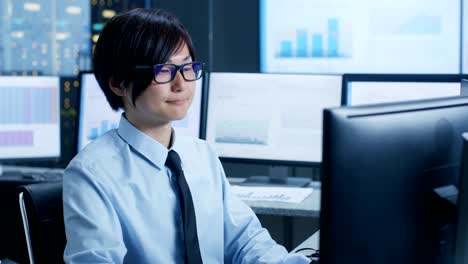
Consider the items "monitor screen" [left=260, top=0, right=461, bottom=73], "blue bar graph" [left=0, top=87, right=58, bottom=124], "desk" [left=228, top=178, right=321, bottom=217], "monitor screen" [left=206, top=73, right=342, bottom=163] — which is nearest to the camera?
"desk" [left=228, top=178, right=321, bottom=217]

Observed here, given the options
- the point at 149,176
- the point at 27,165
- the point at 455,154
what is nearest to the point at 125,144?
the point at 149,176

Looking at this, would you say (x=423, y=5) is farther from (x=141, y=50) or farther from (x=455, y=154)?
(x=455, y=154)

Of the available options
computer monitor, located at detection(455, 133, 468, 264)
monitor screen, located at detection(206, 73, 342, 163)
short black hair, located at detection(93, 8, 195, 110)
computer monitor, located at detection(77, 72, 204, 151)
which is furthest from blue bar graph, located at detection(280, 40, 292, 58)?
computer monitor, located at detection(455, 133, 468, 264)

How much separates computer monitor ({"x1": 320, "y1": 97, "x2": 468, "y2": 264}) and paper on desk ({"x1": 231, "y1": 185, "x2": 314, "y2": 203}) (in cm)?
158

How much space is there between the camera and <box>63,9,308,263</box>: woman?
5.21 ft

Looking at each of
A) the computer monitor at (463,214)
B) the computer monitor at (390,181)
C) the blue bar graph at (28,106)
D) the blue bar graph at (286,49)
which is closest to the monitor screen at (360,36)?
the blue bar graph at (286,49)

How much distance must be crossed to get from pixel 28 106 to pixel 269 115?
3.96ft

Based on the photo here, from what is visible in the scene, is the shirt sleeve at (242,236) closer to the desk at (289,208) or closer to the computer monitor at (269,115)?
the desk at (289,208)

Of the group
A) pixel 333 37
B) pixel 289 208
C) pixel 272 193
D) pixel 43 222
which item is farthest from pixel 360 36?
pixel 43 222

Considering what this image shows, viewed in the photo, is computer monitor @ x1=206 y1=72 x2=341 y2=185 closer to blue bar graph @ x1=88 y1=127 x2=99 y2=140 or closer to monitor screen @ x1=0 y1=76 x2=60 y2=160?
blue bar graph @ x1=88 y1=127 x2=99 y2=140

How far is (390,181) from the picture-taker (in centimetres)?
104

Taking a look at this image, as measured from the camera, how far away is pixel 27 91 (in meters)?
3.45

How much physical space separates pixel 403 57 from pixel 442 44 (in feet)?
0.70

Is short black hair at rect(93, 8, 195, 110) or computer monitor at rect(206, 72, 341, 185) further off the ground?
short black hair at rect(93, 8, 195, 110)
